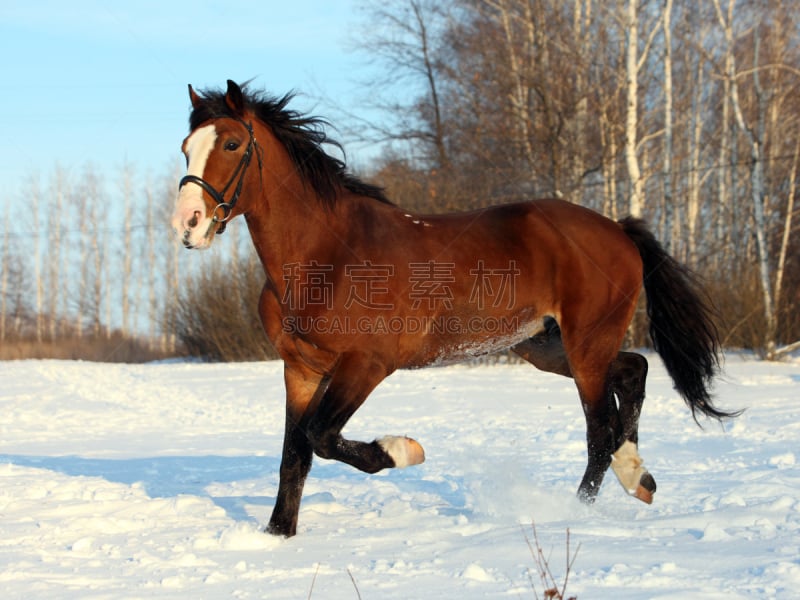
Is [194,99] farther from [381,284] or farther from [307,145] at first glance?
[381,284]

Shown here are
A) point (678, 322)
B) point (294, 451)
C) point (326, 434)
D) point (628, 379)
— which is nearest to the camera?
point (326, 434)

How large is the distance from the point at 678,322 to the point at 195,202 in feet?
11.1

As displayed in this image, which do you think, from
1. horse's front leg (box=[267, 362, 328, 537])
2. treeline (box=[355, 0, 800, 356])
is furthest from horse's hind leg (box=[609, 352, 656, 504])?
treeline (box=[355, 0, 800, 356])

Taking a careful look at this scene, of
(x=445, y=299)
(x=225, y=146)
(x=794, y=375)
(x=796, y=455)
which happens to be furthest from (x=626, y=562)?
(x=794, y=375)

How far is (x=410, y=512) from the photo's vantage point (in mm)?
4996

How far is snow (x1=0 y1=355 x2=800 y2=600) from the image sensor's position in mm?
3395

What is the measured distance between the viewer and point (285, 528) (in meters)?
4.55

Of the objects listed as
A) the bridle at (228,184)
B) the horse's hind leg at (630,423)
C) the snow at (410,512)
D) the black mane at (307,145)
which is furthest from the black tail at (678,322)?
the bridle at (228,184)

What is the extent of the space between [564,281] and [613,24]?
56.9 feet

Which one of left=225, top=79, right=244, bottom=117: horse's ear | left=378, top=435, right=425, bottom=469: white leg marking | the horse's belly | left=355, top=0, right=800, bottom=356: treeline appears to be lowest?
left=378, top=435, right=425, bottom=469: white leg marking

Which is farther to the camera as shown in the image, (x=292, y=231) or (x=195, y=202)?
(x=292, y=231)

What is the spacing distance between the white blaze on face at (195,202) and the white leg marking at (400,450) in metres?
1.39

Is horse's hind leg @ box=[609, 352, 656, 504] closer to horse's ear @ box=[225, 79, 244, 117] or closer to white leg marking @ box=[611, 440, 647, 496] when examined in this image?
white leg marking @ box=[611, 440, 647, 496]

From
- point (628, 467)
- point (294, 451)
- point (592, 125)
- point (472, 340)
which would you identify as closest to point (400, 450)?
point (294, 451)
